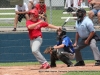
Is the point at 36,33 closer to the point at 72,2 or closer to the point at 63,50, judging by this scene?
the point at 63,50

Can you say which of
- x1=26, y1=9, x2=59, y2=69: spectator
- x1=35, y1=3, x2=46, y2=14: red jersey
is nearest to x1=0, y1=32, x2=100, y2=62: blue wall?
x1=35, y1=3, x2=46, y2=14: red jersey

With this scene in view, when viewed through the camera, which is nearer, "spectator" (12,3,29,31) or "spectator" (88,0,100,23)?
"spectator" (88,0,100,23)

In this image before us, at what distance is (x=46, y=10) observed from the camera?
17.9 meters

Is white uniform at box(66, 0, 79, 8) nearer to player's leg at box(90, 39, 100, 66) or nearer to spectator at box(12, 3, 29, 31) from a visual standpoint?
spectator at box(12, 3, 29, 31)

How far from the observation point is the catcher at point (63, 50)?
12.9 metres

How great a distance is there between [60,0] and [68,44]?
5.69 meters

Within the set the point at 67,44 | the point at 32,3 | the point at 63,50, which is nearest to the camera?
the point at 67,44

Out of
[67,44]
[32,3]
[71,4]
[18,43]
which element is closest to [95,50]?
[67,44]

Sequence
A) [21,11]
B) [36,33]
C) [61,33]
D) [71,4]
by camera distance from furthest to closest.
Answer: [71,4], [21,11], [61,33], [36,33]

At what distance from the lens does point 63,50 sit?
43.2 ft

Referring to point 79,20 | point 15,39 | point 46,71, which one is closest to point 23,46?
point 15,39

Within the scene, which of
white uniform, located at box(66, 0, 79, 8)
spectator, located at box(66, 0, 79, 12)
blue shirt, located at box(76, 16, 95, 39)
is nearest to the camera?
blue shirt, located at box(76, 16, 95, 39)

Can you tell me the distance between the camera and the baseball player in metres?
12.9

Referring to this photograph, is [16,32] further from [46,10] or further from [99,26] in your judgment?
[99,26]
